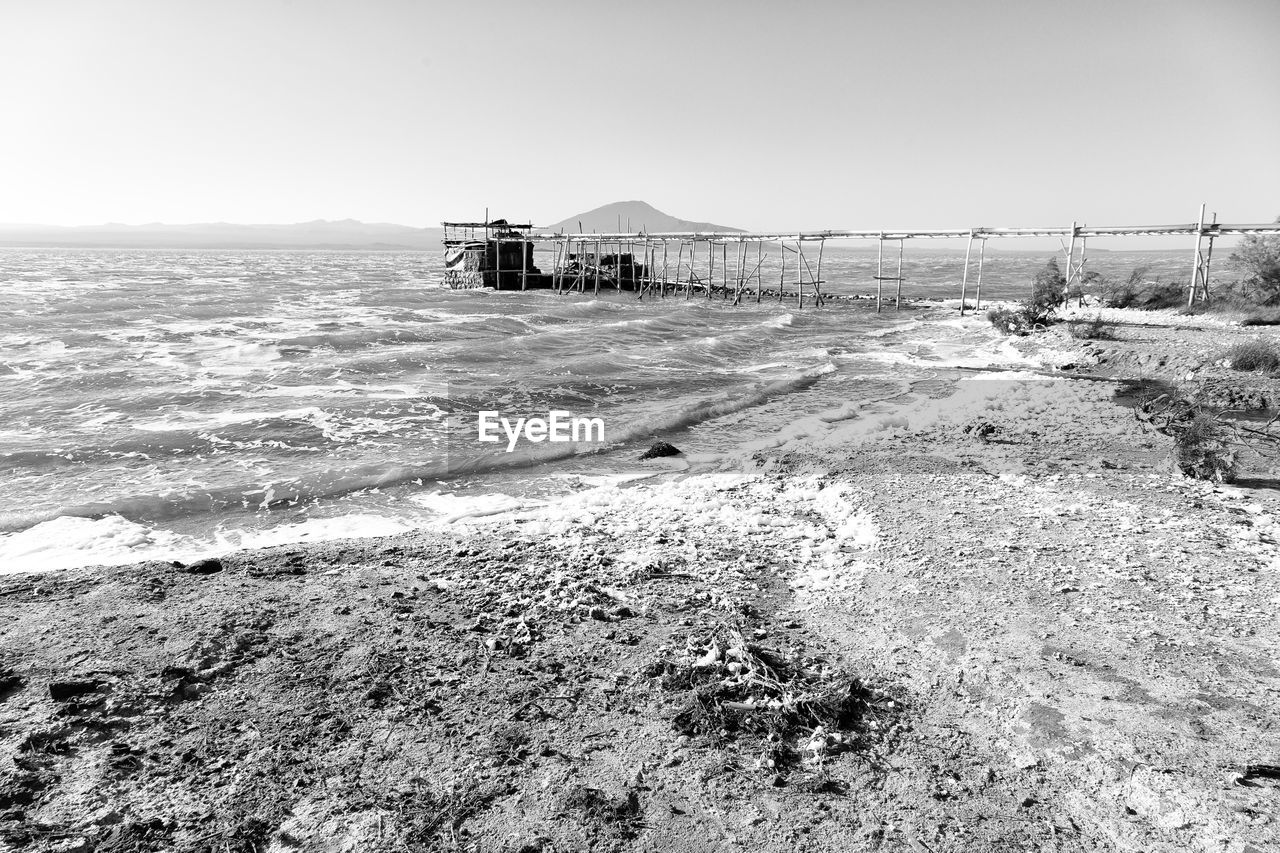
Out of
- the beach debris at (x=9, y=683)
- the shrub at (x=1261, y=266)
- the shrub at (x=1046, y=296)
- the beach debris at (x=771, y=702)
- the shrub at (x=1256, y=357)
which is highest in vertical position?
the shrub at (x=1261, y=266)

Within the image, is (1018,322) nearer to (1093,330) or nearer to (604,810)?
(1093,330)

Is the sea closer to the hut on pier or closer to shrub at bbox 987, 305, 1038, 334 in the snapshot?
shrub at bbox 987, 305, 1038, 334

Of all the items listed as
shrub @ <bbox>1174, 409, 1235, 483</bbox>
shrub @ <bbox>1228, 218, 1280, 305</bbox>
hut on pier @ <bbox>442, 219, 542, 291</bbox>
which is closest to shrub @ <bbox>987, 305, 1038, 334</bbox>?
shrub @ <bbox>1228, 218, 1280, 305</bbox>

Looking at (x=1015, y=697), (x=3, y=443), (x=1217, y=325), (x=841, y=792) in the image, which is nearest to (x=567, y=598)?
(x=841, y=792)

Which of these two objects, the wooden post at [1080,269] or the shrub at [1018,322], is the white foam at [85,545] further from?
the wooden post at [1080,269]

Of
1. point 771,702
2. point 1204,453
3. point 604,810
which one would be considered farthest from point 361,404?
point 1204,453

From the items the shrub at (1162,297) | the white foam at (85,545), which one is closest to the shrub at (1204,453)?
the white foam at (85,545)
